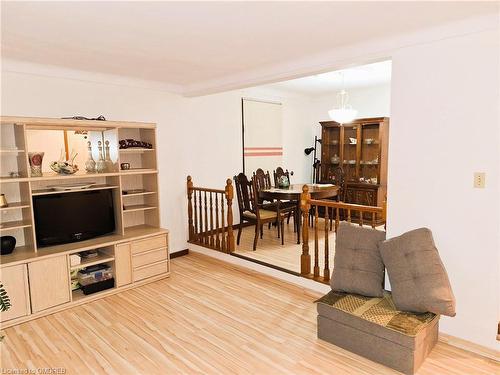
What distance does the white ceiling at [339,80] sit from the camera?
15.6 feet

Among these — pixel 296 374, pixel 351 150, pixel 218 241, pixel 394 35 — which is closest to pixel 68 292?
pixel 218 241

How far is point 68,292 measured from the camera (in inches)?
127

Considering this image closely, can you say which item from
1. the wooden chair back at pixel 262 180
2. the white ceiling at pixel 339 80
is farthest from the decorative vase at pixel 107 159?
the white ceiling at pixel 339 80

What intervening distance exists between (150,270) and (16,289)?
4.21ft

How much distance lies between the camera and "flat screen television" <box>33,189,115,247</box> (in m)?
3.24

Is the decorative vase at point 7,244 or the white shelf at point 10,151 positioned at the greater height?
the white shelf at point 10,151

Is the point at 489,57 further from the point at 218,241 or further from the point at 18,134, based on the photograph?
the point at 18,134

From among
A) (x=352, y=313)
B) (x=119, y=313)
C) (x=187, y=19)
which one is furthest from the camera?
(x=119, y=313)

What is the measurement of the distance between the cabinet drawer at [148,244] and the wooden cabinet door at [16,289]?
102cm

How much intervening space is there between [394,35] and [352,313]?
208 centimetres

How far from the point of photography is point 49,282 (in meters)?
3.09

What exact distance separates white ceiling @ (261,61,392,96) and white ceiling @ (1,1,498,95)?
6.25 feet

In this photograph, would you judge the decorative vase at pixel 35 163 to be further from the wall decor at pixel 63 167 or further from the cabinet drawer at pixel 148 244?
the cabinet drawer at pixel 148 244

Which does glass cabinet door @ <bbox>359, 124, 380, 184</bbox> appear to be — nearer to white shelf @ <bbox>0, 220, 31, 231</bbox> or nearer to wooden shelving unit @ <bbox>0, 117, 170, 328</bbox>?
wooden shelving unit @ <bbox>0, 117, 170, 328</bbox>
